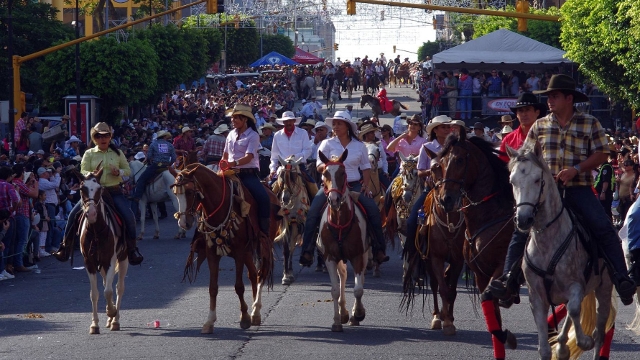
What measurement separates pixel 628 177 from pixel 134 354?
14219mm

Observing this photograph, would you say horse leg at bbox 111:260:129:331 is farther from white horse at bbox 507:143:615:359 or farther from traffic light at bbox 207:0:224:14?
traffic light at bbox 207:0:224:14

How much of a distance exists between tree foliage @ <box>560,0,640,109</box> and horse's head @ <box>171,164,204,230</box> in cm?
1594

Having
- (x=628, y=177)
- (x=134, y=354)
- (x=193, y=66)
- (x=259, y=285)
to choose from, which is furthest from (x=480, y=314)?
(x=193, y=66)

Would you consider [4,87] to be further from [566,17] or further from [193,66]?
[566,17]

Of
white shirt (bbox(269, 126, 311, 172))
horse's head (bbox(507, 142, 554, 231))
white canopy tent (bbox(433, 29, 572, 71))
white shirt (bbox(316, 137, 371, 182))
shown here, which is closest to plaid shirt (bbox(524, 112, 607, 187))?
horse's head (bbox(507, 142, 554, 231))

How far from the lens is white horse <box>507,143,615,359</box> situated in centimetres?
866

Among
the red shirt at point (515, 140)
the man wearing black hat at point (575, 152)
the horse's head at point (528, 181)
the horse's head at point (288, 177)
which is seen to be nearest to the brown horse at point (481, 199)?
the red shirt at point (515, 140)

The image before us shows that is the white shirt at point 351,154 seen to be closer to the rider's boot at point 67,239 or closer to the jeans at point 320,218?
the jeans at point 320,218

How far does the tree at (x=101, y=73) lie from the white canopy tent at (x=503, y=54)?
1096 centimetres

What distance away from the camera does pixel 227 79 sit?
7662cm

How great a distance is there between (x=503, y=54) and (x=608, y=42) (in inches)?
406

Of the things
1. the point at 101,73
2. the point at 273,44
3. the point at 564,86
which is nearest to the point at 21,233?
the point at 564,86

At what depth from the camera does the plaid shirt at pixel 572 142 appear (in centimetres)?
941

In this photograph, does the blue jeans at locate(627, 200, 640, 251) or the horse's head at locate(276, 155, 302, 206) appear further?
the horse's head at locate(276, 155, 302, 206)
